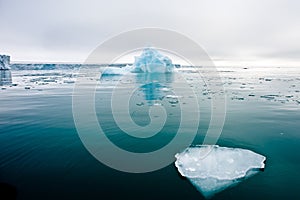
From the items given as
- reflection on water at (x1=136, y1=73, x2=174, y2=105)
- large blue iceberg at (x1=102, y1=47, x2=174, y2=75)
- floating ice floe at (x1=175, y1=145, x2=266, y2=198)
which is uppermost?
large blue iceberg at (x1=102, y1=47, x2=174, y2=75)

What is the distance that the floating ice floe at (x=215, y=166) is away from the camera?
4.27 meters

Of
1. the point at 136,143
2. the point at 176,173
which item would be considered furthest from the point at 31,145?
the point at 176,173

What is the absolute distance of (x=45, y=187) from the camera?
13.5ft

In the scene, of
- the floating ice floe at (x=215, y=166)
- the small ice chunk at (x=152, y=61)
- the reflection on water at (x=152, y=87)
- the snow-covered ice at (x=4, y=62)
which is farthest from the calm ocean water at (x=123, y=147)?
the snow-covered ice at (x=4, y=62)

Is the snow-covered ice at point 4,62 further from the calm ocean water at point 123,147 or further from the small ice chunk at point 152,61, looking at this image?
the calm ocean water at point 123,147

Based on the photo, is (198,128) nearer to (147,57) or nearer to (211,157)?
(211,157)

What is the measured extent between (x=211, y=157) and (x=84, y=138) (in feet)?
12.0

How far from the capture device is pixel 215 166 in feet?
16.0

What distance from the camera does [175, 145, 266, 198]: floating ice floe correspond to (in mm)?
4266

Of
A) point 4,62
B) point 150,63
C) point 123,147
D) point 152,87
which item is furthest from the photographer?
point 4,62

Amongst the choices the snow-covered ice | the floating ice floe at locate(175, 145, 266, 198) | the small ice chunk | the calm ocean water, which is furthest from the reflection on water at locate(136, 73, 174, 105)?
the snow-covered ice

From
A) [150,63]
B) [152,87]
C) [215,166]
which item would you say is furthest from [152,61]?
[215,166]

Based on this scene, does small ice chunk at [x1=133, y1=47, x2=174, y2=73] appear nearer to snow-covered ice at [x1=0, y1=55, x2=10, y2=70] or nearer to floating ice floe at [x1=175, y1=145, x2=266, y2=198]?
floating ice floe at [x1=175, y1=145, x2=266, y2=198]

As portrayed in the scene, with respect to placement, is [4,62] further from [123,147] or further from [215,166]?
[215,166]
